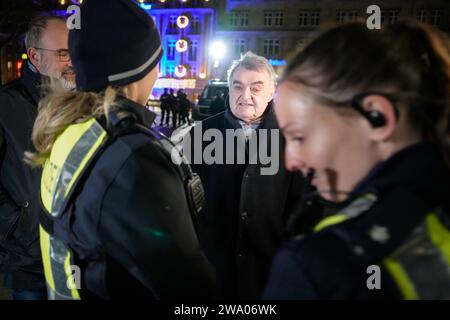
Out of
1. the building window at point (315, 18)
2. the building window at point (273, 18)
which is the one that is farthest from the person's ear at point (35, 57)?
the building window at point (273, 18)

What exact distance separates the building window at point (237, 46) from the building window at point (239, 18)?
5.67 feet

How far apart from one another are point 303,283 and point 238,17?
39425 mm

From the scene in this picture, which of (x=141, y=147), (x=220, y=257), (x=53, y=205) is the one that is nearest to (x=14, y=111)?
(x=53, y=205)

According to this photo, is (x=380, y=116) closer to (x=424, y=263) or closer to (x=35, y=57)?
(x=424, y=263)

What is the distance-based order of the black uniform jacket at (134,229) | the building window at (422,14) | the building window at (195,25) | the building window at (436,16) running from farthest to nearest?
the building window at (195,25)
the building window at (422,14)
the building window at (436,16)
the black uniform jacket at (134,229)

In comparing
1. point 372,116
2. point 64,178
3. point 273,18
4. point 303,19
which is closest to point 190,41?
point 273,18

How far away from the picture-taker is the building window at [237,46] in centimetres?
3678

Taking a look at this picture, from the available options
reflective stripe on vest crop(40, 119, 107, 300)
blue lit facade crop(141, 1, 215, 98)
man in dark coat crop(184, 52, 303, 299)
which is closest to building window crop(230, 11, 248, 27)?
blue lit facade crop(141, 1, 215, 98)

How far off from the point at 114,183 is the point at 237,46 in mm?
38232

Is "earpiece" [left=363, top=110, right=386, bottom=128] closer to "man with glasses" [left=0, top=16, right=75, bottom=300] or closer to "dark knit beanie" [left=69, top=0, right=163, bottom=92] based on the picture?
"dark knit beanie" [left=69, top=0, right=163, bottom=92]

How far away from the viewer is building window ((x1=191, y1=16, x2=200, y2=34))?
40.7m

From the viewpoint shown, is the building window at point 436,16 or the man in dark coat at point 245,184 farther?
the building window at point 436,16

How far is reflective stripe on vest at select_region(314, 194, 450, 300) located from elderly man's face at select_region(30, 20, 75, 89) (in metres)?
2.61
